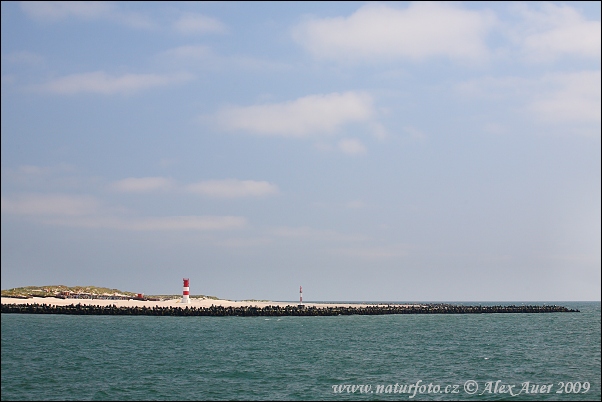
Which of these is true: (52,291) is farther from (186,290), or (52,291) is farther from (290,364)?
(290,364)

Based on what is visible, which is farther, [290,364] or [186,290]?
[186,290]

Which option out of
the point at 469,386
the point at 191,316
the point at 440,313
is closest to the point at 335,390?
the point at 469,386

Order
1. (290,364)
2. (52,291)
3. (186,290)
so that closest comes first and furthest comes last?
(290,364) < (186,290) < (52,291)

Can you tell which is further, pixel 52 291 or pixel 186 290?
pixel 52 291

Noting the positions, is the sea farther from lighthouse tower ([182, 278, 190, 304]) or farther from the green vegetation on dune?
the green vegetation on dune

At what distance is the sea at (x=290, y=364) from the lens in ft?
89.8

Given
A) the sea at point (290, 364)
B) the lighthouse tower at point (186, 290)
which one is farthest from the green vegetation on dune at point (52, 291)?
the sea at point (290, 364)

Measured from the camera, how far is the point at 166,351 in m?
41.5

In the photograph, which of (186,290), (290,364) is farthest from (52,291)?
(290,364)

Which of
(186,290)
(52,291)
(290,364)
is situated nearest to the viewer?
(290,364)

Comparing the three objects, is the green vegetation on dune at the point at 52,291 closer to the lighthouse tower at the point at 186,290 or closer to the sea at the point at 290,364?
the lighthouse tower at the point at 186,290

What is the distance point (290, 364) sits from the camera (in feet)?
118

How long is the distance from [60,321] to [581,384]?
54.6 m

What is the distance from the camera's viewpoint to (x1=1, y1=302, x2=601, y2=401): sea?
89.8ft
